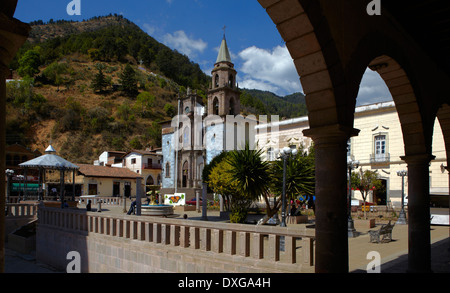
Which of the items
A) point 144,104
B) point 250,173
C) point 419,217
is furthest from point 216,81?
point 144,104

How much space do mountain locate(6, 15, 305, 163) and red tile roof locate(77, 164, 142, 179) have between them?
19.1 m

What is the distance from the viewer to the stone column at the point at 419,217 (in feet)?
20.5

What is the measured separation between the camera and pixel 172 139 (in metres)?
43.8

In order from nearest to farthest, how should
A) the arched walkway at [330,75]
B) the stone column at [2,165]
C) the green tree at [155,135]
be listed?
the stone column at [2,165] < the arched walkway at [330,75] < the green tree at [155,135]

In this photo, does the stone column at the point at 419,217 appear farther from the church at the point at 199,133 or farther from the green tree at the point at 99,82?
the green tree at the point at 99,82

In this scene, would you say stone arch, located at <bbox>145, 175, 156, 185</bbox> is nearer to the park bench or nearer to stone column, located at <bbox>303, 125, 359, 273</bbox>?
the park bench

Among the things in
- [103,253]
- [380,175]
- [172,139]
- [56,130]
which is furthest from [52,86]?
[103,253]

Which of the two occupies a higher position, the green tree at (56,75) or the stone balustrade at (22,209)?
the green tree at (56,75)

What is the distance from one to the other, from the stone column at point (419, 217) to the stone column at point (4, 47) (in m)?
6.59

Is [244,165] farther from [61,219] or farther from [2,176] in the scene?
[2,176]

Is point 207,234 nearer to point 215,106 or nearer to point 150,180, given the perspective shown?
point 215,106

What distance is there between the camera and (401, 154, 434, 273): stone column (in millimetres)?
6261

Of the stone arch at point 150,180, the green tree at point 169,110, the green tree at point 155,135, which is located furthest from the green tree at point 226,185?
the green tree at point 169,110

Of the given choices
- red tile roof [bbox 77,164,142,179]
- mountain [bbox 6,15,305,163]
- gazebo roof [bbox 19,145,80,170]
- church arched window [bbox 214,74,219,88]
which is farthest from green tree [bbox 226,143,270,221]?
mountain [bbox 6,15,305,163]
